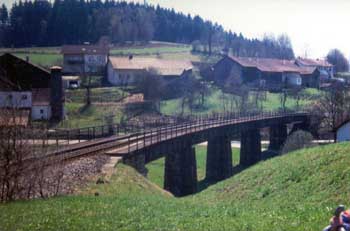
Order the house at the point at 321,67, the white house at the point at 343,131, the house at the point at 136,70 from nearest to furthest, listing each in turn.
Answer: the white house at the point at 343,131
the house at the point at 136,70
the house at the point at 321,67

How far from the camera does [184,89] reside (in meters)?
91.2

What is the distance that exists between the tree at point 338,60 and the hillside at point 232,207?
142303 mm

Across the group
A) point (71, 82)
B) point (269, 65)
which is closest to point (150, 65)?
point (71, 82)

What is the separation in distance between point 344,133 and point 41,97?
114ft

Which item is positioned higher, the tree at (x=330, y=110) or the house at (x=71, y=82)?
the house at (x=71, y=82)

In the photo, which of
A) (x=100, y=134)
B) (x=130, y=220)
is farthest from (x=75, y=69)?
(x=130, y=220)

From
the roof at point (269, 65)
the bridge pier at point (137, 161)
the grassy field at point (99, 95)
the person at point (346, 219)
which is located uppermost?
the roof at point (269, 65)

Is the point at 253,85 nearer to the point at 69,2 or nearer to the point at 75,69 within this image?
the point at 75,69

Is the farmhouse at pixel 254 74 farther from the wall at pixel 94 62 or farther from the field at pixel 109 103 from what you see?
the wall at pixel 94 62

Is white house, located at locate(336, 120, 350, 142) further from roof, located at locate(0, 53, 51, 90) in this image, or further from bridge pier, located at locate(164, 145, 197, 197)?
roof, located at locate(0, 53, 51, 90)

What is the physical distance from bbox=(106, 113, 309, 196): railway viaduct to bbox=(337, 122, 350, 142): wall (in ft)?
37.4

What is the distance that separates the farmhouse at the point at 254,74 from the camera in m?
107

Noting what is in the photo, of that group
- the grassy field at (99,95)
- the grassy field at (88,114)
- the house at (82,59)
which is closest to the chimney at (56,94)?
the grassy field at (88,114)

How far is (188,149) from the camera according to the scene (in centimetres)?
4541
